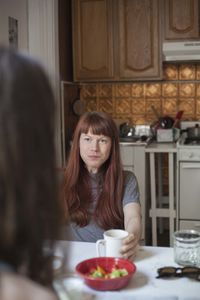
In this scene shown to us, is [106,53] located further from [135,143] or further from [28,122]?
[28,122]

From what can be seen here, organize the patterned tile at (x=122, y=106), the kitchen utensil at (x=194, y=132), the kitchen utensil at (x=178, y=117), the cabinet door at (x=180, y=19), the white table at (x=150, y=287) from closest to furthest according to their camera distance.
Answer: the white table at (x=150, y=287) < the cabinet door at (x=180, y=19) < the kitchen utensil at (x=194, y=132) < the kitchen utensil at (x=178, y=117) < the patterned tile at (x=122, y=106)

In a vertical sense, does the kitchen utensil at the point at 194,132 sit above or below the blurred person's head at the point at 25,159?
below

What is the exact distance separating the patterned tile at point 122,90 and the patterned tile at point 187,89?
0.44m

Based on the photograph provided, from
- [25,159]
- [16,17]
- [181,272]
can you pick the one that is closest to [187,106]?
[16,17]

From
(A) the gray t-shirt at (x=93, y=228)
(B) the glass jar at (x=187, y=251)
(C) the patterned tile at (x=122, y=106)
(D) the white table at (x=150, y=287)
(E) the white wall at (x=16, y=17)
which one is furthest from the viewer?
(C) the patterned tile at (x=122, y=106)

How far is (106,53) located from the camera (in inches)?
145

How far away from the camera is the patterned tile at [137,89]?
391cm

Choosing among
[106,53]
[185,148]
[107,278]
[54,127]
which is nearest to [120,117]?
[106,53]

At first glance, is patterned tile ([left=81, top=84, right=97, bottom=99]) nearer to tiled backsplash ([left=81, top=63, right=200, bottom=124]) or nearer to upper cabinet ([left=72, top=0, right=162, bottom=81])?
tiled backsplash ([left=81, top=63, right=200, bottom=124])

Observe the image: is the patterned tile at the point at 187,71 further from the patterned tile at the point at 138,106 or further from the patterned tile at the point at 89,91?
the patterned tile at the point at 89,91

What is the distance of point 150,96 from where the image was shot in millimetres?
3895

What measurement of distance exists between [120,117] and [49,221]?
347 cm

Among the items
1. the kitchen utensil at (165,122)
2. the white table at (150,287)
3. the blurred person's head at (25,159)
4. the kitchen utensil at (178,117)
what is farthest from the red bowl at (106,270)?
the kitchen utensil at (178,117)

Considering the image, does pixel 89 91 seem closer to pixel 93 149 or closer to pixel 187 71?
pixel 187 71
